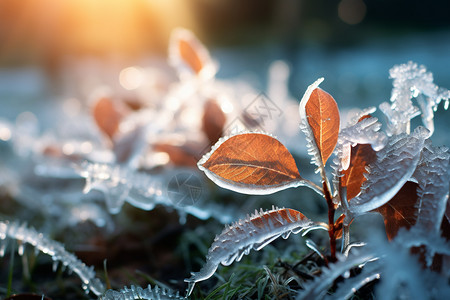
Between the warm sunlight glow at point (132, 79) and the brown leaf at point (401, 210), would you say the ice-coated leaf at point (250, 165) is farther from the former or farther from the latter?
the warm sunlight glow at point (132, 79)

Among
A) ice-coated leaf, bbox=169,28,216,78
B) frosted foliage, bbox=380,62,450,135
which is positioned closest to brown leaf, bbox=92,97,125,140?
ice-coated leaf, bbox=169,28,216,78

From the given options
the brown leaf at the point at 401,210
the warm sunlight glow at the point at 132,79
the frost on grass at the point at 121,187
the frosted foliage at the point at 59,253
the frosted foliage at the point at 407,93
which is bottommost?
the frosted foliage at the point at 59,253

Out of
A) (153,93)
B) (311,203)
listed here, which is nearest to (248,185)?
(311,203)

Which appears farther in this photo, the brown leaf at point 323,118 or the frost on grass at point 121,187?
the frost on grass at point 121,187

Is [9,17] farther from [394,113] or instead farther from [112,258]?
[394,113]

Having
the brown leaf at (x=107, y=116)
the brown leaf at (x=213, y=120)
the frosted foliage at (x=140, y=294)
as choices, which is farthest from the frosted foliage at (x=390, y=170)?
the brown leaf at (x=107, y=116)

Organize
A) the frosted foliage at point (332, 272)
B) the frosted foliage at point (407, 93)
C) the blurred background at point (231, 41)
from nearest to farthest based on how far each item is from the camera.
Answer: the frosted foliage at point (332, 272) → the frosted foliage at point (407, 93) → the blurred background at point (231, 41)

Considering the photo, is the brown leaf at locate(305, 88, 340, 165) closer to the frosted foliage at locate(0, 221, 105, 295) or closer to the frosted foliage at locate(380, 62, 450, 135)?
the frosted foliage at locate(380, 62, 450, 135)

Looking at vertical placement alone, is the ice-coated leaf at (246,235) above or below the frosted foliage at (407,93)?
below

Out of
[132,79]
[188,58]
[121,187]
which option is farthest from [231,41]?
[121,187]
